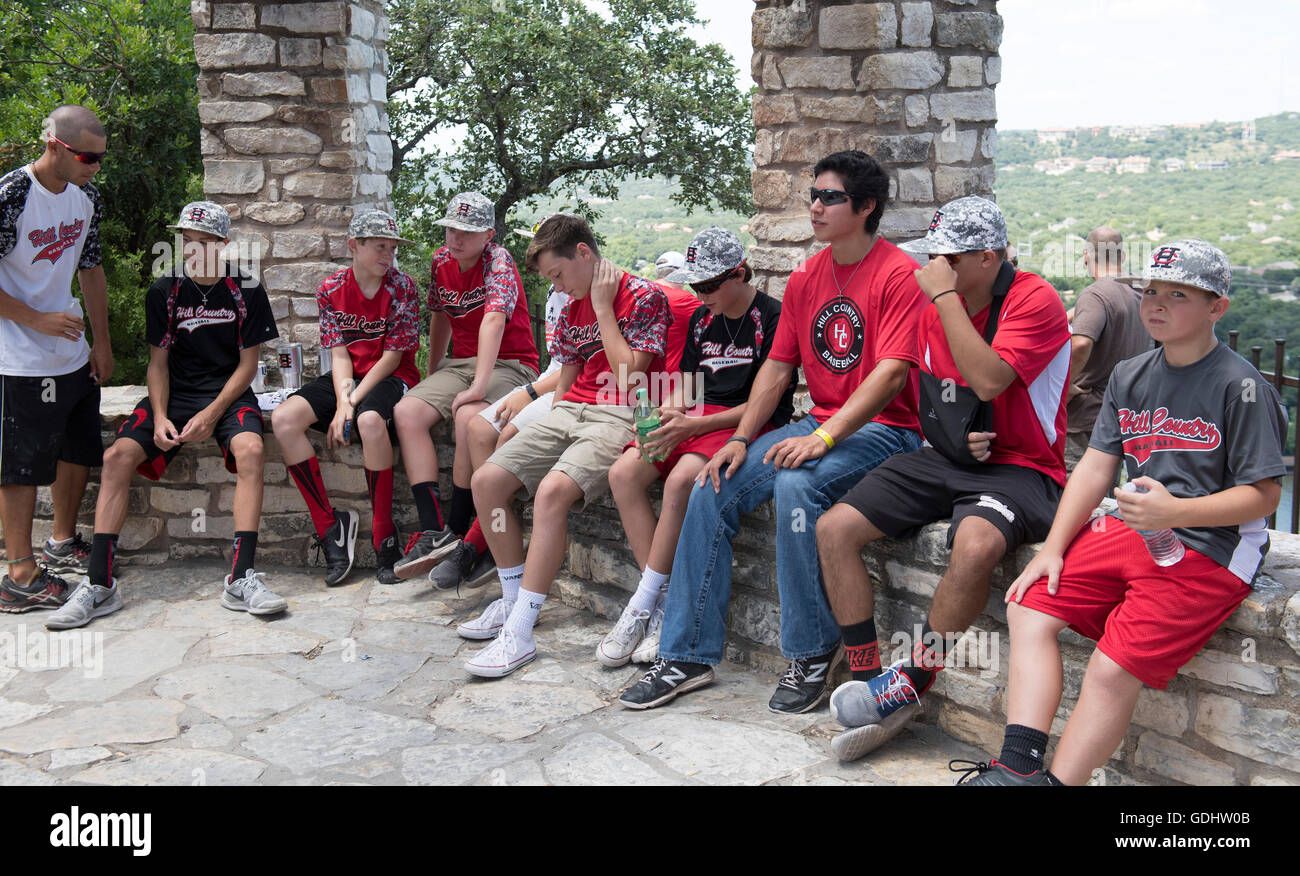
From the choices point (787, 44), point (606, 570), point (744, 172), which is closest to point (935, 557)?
point (606, 570)

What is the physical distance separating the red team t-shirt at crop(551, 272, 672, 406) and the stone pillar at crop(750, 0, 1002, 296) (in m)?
1.43

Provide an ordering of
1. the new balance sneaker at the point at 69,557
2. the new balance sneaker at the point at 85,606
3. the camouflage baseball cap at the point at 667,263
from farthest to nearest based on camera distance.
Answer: the camouflage baseball cap at the point at 667,263
the new balance sneaker at the point at 69,557
the new balance sneaker at the point at 85,606

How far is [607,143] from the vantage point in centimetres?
1123

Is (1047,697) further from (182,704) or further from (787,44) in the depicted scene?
(787,44)

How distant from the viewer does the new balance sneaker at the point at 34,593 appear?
4.64 m

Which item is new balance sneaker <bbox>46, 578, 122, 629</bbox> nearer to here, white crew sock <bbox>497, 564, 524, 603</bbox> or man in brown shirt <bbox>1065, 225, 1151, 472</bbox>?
white crew sock <bbox>497, 564, 524, 603</bbox>

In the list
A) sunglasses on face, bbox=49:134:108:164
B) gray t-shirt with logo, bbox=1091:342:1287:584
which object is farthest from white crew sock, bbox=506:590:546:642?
sunglasses on face, bbox=49:134:108:164

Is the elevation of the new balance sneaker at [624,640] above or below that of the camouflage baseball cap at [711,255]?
below

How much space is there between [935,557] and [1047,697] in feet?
2.08

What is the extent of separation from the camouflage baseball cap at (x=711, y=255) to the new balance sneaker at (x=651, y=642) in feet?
4.08

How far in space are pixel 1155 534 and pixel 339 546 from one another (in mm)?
3585

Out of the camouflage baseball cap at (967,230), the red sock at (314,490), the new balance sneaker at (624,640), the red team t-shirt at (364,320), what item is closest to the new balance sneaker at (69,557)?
the red sock at (314,490)

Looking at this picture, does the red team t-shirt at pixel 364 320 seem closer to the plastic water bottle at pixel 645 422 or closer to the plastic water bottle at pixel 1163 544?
the plastic water bottle at pixel 645 422

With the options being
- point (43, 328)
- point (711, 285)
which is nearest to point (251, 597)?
point (43, 328)
